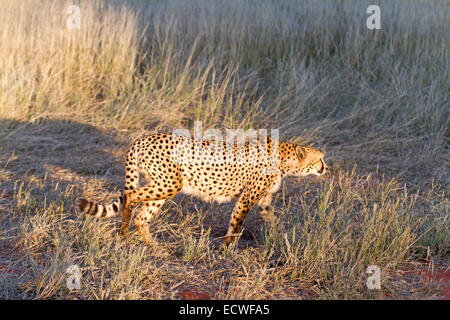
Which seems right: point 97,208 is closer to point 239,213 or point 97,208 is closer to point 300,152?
point 239,213

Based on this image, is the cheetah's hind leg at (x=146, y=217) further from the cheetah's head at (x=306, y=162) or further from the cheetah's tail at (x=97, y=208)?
the cheetah's head at (x=306, y=162)

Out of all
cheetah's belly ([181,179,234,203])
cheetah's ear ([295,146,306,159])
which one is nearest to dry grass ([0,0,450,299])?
cheetah's belly ([181,179,234,203])

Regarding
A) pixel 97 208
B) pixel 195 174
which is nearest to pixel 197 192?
pixel 195 174

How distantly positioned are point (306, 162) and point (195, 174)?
0.76 metres

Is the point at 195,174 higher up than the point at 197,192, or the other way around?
the point at 195,174

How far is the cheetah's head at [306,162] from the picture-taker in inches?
Answer: 140

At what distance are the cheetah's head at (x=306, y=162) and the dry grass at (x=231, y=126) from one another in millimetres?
224

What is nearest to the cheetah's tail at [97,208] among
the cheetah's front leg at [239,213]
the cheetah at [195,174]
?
the cheetah at [195,174]

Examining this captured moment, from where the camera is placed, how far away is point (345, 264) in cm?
295

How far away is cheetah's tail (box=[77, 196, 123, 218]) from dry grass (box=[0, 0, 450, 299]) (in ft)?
0.23

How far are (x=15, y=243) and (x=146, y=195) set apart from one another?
2.43ft

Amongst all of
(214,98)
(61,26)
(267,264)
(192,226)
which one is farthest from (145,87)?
(267,264)

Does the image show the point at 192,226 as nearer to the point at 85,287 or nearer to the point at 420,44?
the point at 85,287

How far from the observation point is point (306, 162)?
3588 mm
